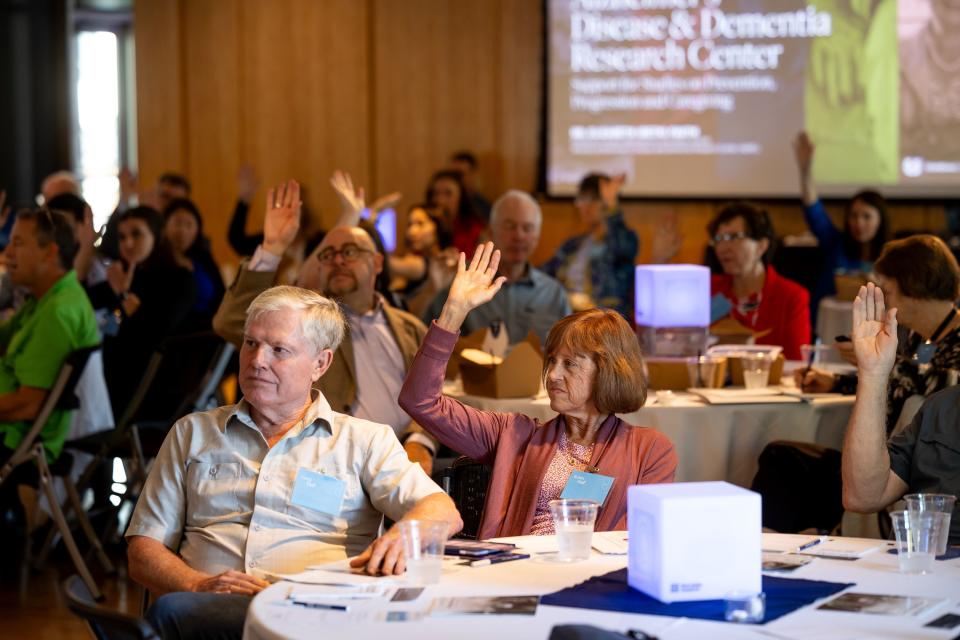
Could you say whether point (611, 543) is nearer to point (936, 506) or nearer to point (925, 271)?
point (936, 506)

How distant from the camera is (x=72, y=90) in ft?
38.0

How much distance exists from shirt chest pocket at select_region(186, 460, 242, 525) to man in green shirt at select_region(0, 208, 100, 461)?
223 centimetres

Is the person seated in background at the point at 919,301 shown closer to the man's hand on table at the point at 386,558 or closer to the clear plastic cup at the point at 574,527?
the clear plastic cup at the point at 574,527

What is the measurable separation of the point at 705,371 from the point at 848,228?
3370mm

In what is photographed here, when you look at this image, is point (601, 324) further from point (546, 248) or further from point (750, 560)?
point (546, 248)

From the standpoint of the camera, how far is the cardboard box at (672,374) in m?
4.79

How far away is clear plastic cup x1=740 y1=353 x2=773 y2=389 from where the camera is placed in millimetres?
4723

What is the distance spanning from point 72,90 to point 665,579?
10.4m

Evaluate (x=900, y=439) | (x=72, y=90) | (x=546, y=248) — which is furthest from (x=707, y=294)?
(x=72, y=90)

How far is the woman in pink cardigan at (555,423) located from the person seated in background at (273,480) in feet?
0.82

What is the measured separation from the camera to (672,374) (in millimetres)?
4809

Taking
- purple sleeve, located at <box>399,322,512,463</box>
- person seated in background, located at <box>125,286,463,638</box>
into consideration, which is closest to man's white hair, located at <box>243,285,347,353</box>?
person seated in background, located at <box>125,286,463,638</box>

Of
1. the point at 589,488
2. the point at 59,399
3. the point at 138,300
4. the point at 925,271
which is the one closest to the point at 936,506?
the point at 589,488

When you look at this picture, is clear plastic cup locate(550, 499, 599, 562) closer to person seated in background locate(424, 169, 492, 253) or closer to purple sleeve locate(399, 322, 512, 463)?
purple sleeve locate(399, 322, 512, 463)
